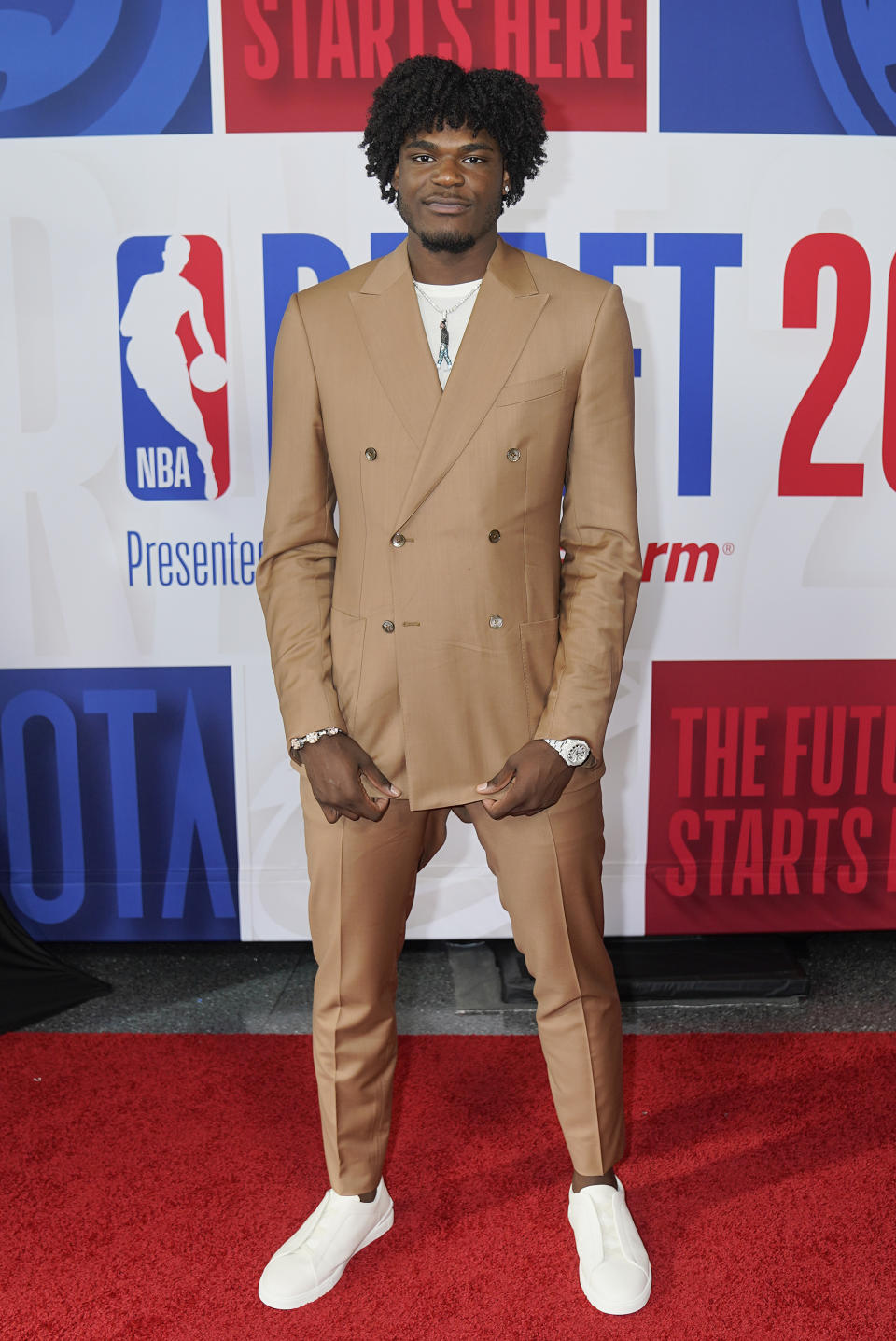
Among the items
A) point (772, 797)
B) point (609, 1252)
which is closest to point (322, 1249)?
point (609, 1252)

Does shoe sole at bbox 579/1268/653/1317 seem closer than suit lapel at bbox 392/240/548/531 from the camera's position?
No

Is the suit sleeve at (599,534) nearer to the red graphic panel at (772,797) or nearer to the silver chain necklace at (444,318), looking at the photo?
the silver chain necklace at (444,318)

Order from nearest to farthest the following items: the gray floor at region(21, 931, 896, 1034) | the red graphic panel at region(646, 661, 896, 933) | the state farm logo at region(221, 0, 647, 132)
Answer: the state farm logo at region(221, 0, 647, 132), the gray floor at region(21, 931, 896, 1034), the red graphic panel at region(646, 661, 896, 933)

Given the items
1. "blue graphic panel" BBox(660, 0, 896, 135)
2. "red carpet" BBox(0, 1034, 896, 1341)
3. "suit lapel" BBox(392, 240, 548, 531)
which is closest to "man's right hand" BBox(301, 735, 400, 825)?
"suit lapel" BBox(392, 240, 548, 531)

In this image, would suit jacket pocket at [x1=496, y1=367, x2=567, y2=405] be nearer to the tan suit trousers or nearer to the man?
the man

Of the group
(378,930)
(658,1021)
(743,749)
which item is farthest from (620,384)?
(658,1021)

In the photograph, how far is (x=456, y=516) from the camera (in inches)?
63.6

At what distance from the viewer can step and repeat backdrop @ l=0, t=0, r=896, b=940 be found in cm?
257

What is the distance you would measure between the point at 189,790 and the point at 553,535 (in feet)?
4.80

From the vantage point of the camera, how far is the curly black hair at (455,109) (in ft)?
5.24

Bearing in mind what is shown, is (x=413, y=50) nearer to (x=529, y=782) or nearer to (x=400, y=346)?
(x=400, y=346)

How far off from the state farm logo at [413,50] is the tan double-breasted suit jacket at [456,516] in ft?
3.62

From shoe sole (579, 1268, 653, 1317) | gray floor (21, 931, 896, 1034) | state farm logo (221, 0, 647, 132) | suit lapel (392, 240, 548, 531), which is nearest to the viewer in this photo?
suit lapel (392, 240, 548, 531)

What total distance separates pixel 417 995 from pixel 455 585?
1.47 metres
